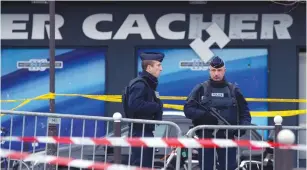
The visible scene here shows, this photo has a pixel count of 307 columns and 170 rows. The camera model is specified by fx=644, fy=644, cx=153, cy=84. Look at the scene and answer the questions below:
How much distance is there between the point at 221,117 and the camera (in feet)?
25.2

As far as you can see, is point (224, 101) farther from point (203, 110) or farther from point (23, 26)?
point (23, 26)

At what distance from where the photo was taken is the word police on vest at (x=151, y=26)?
1401cm

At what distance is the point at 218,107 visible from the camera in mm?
7738

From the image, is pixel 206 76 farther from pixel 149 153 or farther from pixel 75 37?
pixel 149 153

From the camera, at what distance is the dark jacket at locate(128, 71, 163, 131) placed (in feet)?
24.2

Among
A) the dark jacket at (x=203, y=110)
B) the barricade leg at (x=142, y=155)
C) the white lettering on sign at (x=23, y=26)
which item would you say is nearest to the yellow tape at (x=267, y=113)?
the white lettering on sign at (x=23, y=26)

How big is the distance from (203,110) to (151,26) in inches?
262

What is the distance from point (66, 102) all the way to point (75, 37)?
1461mm

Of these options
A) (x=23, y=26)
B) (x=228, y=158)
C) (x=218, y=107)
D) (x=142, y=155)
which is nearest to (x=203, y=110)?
(x=218, y=107)

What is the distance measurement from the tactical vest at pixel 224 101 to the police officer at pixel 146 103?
636mm

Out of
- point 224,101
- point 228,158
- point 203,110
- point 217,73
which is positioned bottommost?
point 228,158

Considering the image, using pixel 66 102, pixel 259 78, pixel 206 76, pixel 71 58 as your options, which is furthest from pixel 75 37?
pixel 259 78

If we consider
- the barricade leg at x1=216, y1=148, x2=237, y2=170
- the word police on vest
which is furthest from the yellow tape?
the barricade leg at x1=216, y1=148, x2=237, y2=170

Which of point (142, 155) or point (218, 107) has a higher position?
point (218, 107)
